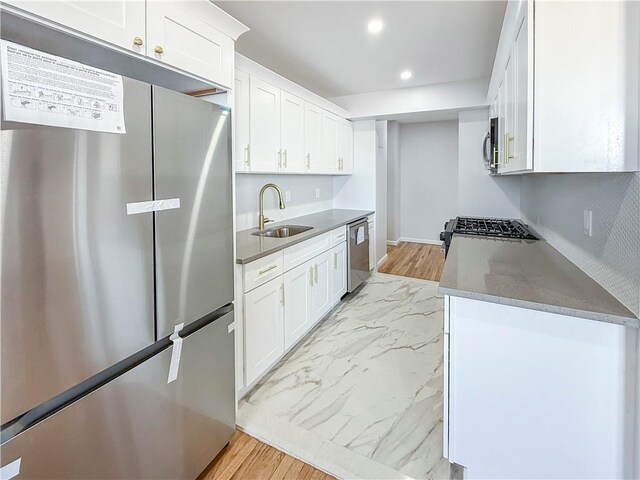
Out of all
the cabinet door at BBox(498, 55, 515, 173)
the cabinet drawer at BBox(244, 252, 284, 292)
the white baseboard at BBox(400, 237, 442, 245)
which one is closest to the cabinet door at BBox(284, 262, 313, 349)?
the cabinet drawer at BBox(244, 252, 284, 292)

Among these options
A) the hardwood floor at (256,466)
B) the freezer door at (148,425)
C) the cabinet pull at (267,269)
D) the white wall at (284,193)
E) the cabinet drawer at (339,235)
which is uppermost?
the white wall at (284,193)

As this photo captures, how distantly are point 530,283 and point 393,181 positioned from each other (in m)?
5.20

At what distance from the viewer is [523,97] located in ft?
4.60

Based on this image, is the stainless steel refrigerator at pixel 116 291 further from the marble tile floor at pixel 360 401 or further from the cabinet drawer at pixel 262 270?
the marble tile floor at pixel 360 401

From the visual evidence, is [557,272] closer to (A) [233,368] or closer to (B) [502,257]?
(B) [502,257]

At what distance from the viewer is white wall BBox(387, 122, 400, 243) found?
6.25m

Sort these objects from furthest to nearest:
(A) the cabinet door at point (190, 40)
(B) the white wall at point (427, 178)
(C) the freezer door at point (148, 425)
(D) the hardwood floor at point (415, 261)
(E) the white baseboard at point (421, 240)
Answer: (E) the white baseboard at point (421, 240) < (B) the white wall at point (427, 178) < (D) the hardwood floor at point (415, 261) < (A) the cabinet door at point (190, 40) < (C) the freezer door at point (148, 425)

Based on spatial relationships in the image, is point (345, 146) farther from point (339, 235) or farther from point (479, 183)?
point (479, 183)

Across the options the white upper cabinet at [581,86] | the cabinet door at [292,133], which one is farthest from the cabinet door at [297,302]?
the white upper cabinet at [581,86]

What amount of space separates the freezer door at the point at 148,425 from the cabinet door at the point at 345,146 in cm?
302

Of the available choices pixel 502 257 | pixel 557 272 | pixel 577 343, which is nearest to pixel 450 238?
pixel 502 257

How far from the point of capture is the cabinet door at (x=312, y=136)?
3.35 m

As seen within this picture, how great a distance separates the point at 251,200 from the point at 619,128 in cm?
255

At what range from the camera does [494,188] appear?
4.00 m
